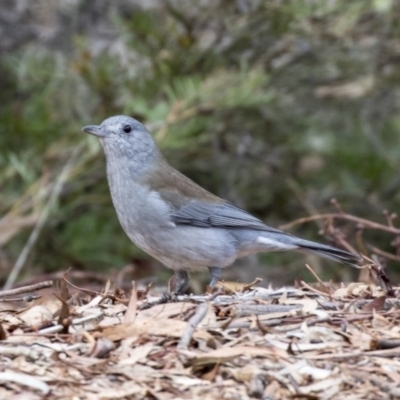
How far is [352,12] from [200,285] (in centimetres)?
276

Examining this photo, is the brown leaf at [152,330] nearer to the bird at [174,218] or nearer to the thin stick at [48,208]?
the bird at [174,218]

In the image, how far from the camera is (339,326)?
4.05 m

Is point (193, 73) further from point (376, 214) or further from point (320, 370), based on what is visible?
point (320, 370)

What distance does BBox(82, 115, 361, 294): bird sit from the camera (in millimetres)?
5605

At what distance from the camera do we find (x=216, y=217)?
5.96 m

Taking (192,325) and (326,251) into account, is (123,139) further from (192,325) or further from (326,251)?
(192,325)

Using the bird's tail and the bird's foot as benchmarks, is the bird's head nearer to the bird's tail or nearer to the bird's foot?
the bird's foot

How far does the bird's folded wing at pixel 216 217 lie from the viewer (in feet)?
19.3

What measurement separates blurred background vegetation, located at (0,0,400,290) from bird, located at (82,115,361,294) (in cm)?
118

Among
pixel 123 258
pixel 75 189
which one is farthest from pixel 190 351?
pixel 123 258

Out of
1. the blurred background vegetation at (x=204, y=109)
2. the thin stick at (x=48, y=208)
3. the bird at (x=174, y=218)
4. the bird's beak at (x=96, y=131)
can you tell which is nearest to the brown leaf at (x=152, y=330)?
the bird at (x=174, y=218)

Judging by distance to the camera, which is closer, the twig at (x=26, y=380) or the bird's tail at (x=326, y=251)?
the twig at (x=26, y=380)

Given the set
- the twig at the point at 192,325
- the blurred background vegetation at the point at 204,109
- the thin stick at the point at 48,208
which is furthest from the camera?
the blurred background vegetation at the point at 204,109

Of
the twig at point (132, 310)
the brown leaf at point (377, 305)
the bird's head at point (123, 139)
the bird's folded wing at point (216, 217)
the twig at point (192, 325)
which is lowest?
the brown leaf at point (377, 305)
